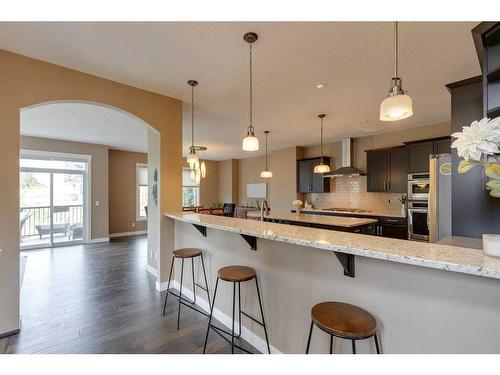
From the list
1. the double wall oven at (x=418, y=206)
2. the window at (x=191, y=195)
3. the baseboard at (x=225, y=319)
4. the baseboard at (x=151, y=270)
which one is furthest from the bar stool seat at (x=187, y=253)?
the window at (x=191, y=195)

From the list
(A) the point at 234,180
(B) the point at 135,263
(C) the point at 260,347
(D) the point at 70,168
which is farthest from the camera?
(A) the point at 234,180

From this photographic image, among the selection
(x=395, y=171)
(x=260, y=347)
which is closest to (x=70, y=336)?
(x=260, y=347)

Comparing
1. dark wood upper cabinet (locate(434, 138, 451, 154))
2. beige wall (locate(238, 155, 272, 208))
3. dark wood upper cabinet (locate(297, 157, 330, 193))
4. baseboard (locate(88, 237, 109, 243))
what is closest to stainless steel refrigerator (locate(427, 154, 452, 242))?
dark wood upper cabinet (locate(434, 138, 451, 154))

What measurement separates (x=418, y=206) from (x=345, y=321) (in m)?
4.06

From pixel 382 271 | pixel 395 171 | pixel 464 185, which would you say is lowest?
pixel 382 271

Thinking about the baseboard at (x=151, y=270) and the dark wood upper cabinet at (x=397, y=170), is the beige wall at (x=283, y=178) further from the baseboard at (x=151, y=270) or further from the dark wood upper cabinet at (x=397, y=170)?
the baseboard at (x=151, y=270)

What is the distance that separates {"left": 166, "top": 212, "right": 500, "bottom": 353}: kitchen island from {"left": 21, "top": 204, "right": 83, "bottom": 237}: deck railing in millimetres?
5999

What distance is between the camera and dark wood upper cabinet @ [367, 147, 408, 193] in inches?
191

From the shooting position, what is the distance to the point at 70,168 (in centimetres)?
612

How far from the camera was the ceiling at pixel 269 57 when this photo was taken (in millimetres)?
1939

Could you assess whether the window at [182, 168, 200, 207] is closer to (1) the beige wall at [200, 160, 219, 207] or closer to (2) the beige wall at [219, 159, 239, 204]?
(1) the beige wall at [200, 160, 219, 207]

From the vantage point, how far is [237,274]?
Result: 192cm

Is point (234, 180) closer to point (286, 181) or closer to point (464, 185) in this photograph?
point (286, 181)

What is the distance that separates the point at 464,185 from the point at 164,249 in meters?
3.51
